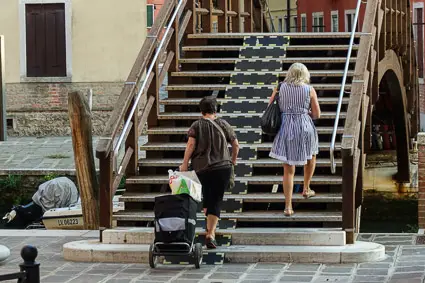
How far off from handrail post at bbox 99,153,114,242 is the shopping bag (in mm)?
1469

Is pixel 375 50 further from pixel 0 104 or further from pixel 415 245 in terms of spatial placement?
pixel 0 104

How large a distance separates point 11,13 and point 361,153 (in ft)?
56.9

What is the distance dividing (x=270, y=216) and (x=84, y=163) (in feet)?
15.0

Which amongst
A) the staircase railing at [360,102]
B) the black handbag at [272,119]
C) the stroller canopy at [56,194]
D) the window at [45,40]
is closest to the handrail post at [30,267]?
the staircase railing at [360,102]

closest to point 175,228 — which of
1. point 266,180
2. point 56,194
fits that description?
point 266,180

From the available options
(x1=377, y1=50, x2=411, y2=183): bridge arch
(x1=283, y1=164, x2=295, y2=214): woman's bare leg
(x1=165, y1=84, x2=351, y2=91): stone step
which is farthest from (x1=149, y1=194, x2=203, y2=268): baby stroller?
(x1=377, y1=50, x2=411, y2=183): bridge arch

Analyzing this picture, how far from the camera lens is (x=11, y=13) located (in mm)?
31359

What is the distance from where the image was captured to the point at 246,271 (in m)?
12.4

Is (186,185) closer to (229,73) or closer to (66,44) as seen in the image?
(229,73)

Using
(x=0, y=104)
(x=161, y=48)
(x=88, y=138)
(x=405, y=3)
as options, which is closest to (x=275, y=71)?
(x=161, y=48)

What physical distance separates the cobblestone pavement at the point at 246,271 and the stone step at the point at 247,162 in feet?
4.96

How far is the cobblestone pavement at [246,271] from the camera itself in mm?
11930

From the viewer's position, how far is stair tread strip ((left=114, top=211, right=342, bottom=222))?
13.7 m

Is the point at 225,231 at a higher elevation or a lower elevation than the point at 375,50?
lower
